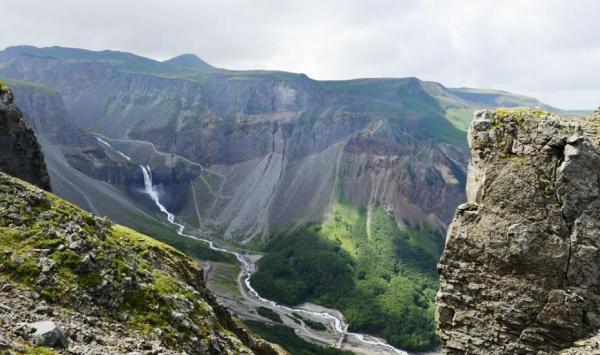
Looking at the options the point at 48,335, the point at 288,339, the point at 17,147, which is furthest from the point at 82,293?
the point at 288,339

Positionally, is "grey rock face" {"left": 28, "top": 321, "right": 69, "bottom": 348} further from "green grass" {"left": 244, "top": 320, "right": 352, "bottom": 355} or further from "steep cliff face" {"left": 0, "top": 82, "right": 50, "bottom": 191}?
"green grass" {"left": 244, "top": 320, "right": 352, "bottom": 355}

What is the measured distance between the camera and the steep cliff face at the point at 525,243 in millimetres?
33219

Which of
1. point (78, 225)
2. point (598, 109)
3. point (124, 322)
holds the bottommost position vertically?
point (124, 322)

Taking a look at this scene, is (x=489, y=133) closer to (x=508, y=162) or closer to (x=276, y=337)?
(x=508, y=162)

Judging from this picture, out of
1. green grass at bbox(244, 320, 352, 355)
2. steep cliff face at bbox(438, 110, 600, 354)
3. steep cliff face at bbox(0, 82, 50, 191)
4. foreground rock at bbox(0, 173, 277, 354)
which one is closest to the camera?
foreground rock at bbox(0, 173, 277, 354)

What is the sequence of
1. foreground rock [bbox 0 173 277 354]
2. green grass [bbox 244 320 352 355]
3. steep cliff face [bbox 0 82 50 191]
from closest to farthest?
foreground rock [bbox 0 173 277 354], steep cliff face [bbox 0 82 50 191], green grass [bbox 244 320 352 355]

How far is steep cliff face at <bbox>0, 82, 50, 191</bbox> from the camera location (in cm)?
5103

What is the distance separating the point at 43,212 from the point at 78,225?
94.9 inches

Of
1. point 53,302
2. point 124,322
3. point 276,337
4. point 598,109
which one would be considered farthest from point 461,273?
point 276,337

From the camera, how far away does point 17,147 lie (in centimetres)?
5212

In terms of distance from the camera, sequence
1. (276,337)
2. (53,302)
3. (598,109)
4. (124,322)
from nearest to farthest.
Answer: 1. (53,302)
2. (124,322)
3. (598,109)
4. (276,337)

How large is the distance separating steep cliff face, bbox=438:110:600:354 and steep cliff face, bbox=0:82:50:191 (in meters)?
42.4

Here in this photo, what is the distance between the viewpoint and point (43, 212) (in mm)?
34719

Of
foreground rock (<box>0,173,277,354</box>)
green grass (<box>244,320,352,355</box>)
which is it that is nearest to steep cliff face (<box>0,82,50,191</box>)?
foreground rock (<box>0,173,277,354</box>)
